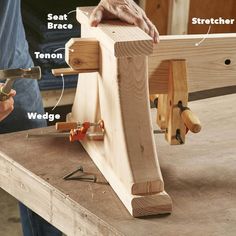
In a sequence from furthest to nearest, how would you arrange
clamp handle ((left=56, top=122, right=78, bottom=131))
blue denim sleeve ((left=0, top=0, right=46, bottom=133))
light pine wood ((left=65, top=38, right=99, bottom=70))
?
blue denim sleeve ((left=0, top=0, right=46, bottom=133))
clamp handle ((left=56, top=122, right=78, bottom=131))
light pine wood ((left=65, top=38, right=99, bottom=70))

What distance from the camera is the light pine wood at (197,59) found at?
3.94ft

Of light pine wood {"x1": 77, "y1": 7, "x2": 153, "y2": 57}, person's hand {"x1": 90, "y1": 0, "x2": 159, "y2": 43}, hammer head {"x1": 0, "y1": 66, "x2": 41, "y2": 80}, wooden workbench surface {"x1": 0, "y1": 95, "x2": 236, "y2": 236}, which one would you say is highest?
person's hand {"x1": 90, "y1": 0, "x2": 159, "y2": 43}

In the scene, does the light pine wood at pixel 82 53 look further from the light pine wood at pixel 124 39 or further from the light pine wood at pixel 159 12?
the light pine wood at pixel 159 12

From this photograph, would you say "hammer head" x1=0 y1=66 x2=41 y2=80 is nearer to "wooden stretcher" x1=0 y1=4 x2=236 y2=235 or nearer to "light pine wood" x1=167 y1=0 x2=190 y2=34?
"wooden stretcher" x1=0 y1=4 x2=236 y2=235

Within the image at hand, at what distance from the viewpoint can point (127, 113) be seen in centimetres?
112

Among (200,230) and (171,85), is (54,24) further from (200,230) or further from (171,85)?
(200,230)

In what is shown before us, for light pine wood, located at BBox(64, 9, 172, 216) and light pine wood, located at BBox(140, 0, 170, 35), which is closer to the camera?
light pine wood, located at BBox(64, 9, 172, 216)

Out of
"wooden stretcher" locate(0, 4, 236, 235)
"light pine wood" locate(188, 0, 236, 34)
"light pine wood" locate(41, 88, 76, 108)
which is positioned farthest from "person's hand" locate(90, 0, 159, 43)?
"light pine wood" locate(188, 0, 236, 34)

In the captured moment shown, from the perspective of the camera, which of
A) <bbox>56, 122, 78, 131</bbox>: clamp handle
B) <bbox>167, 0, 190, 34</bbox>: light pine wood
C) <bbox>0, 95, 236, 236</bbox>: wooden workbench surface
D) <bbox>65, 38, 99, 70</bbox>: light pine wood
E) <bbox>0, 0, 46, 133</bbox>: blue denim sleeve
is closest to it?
<bbox>0, 95, 236, 236</bbox>: wooden workbench surface

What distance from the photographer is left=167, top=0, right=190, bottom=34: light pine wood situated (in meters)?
2.97

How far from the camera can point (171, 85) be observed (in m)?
1.20

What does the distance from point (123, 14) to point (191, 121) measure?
0.92 feet

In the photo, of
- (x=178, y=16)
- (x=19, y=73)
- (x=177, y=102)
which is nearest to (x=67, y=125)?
(x=19, y=73)

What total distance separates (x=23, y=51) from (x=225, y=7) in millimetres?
1713
